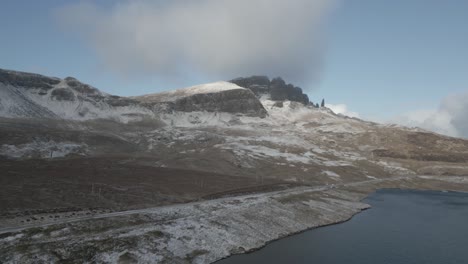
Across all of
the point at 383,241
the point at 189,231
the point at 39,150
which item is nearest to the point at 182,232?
the point at 189,231

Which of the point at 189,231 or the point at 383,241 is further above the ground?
the point at 383,241

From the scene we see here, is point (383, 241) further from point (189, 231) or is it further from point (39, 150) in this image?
point (39, 150)

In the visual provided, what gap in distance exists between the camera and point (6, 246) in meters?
51.9

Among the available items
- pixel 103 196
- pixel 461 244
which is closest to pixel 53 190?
pixel 103 196

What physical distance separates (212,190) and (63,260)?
71.1m

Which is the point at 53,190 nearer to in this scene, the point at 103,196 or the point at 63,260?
the point at 103,196

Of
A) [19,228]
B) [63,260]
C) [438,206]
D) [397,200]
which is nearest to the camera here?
[63,260]

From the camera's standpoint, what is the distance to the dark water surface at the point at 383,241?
66750 mm

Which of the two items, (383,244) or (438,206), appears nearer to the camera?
(383,244)

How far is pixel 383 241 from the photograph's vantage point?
79.1 metres

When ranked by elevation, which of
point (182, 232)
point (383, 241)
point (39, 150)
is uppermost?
point (383, 241)

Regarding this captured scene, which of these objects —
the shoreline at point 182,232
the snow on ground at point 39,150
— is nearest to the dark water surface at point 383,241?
the shoreline at point 182,232

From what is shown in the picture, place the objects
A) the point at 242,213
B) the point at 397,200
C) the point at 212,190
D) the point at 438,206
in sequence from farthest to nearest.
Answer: the point at 397,200
the point at 438,206
the point at 212,190
the point at 242,213

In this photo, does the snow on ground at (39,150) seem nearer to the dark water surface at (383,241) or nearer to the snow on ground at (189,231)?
the snow on ground at (189,231)
